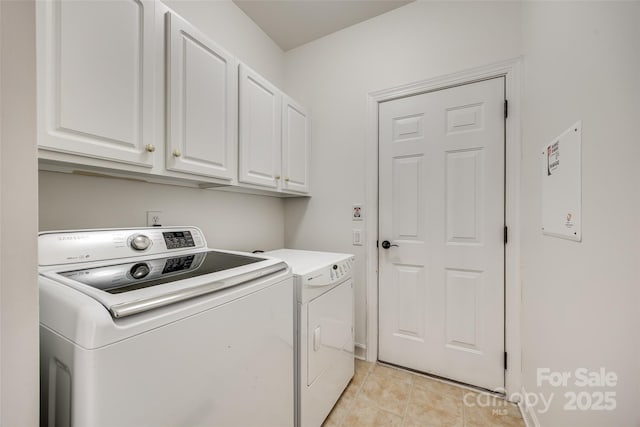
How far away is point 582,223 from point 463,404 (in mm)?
1394

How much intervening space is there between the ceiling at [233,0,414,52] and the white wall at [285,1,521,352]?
70mm

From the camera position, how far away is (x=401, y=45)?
1998 mm

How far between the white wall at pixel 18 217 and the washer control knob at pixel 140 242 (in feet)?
2.33

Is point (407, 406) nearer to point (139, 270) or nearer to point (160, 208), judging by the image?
point (139, 270)

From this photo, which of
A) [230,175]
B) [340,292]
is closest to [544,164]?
[340,292]

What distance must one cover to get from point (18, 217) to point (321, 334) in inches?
51.0

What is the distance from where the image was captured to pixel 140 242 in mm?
1164

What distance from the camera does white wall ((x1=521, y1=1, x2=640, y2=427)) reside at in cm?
68

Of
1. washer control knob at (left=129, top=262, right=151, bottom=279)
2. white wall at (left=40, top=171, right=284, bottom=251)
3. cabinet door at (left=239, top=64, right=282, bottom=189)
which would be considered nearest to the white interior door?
cabinet door at (left=239, top=64, right=282, bottom=189)

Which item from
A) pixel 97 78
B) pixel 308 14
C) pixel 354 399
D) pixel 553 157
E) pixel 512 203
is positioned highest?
pixel 308 14

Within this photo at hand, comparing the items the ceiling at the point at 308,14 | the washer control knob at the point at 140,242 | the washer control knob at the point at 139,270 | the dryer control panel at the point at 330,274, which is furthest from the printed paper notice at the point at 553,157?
the washer control knob at the point at 140,242

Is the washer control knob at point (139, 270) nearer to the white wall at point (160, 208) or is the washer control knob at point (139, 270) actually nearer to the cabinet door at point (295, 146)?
the white wall at point (160, 208)

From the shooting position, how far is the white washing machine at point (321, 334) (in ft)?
4.20

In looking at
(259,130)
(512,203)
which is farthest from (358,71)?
(512,203)
